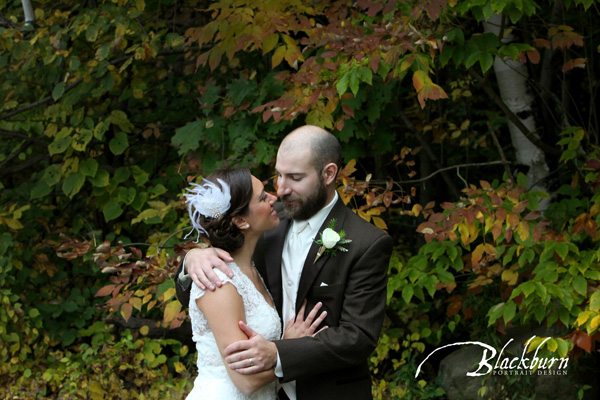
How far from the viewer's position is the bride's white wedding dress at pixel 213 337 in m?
2.73

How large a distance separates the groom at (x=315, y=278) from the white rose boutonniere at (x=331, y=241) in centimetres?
2

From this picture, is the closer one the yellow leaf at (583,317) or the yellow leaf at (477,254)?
the yellow leaf at (583,317)

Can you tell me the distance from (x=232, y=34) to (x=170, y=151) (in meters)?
2.41

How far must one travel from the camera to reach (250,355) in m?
2.50

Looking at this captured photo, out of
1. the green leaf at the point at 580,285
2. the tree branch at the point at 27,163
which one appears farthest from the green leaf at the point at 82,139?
the green leaf at the point at 580,285

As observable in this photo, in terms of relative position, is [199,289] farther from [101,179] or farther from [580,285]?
[101,179]

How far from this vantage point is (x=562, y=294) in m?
3.78

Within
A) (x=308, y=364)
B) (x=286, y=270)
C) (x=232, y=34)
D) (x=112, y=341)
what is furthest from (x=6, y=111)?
(x=308, y=364)

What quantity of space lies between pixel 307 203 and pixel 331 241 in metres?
0.23

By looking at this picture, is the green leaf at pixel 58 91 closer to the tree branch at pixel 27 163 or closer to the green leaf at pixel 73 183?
the green leaf at pixel 73 183

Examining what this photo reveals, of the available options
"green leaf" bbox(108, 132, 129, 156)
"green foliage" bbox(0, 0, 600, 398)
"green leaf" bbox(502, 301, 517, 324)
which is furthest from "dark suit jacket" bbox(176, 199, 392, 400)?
"green leaf" bbox(108, 132, 129, 156)

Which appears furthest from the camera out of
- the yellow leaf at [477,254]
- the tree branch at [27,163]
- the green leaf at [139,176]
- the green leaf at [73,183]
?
the tree branch at [27,163]

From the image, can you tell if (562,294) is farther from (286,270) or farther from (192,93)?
(192,93)

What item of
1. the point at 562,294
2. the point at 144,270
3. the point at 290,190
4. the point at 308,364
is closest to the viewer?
the point at 308,364
